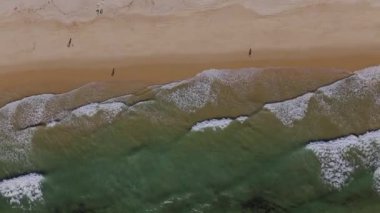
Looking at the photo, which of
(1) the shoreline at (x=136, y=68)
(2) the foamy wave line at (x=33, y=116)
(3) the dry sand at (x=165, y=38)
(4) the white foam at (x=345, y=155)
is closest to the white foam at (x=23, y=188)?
(2) the foamy wave line at (x=33, y=116)

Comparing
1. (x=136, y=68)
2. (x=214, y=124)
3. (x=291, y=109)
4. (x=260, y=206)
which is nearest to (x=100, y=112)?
(x=136, y=68)

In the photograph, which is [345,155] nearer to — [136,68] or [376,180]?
[376,180]

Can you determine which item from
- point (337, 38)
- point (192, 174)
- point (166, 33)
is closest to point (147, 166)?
point (192, 174)

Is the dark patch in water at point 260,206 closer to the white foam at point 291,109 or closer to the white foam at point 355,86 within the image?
the white foam at point 291,109

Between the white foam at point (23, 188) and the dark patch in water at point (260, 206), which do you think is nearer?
the dark patch in water at point (260, 206)

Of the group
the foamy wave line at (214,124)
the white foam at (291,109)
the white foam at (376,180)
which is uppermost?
the white foam at (291,109)

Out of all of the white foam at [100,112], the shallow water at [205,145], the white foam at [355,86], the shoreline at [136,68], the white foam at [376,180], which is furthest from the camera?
the shoreline at [136,68]
